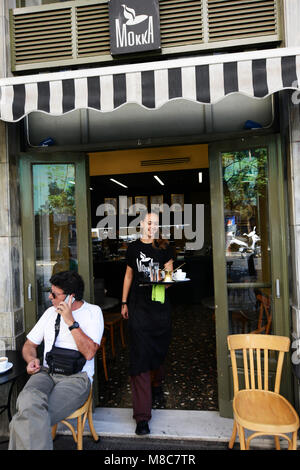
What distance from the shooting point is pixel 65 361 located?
2.28 m

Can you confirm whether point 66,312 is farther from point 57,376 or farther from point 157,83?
point 157,83

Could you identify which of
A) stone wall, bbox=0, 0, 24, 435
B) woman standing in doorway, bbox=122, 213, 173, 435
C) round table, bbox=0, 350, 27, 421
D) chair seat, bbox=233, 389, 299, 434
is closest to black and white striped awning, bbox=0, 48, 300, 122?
stone wall, bbox=0, 0, 24, 435

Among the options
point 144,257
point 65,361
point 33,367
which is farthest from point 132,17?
point 33,367

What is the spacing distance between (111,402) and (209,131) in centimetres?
285

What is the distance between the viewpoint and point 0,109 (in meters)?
2.44

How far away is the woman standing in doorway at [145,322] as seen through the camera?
9.05 ft

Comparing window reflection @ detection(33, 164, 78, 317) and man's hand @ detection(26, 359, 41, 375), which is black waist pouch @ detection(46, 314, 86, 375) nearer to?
man's hand @ detection(26, 359, 41, 375)

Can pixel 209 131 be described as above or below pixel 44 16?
below

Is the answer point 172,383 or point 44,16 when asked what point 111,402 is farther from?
point 44,16

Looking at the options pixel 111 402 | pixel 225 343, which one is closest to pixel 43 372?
pixel 111 402

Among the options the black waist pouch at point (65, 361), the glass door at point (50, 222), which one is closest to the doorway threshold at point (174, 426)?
the black waist pouch at point (65, 361)

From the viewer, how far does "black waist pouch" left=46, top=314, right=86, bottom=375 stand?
7.47 ft

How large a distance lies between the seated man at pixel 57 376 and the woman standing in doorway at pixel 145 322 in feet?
1.65

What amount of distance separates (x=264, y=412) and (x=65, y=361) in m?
1.42
